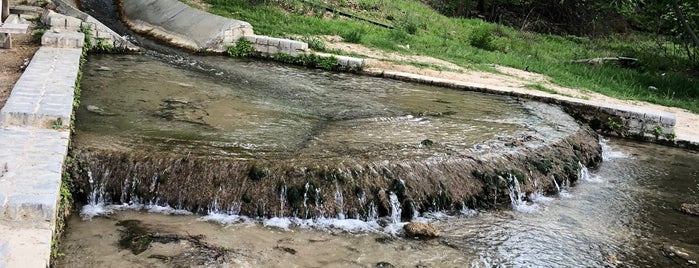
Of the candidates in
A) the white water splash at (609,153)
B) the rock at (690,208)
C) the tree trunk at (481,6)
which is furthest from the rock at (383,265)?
the tree trunk at (481,6)

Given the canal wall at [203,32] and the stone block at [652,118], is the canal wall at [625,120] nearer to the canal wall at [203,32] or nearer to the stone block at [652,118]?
the stone block at [652,118]

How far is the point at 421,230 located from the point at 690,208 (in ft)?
11.7

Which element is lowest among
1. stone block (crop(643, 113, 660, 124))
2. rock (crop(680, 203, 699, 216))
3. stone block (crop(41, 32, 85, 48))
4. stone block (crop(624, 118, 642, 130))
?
rock (crop(680, 203, 699, 216))

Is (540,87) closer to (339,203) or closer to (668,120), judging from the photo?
(668,120)

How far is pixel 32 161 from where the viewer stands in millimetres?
5055

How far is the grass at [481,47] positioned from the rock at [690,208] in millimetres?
5918

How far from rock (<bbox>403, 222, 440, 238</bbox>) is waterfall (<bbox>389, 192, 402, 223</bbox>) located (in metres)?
0.31

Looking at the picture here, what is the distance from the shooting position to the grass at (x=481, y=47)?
14.3 meters

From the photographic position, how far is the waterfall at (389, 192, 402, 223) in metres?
6.24

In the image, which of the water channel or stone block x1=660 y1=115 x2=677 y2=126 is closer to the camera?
the water channel

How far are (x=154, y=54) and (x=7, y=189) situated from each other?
8.05 metres

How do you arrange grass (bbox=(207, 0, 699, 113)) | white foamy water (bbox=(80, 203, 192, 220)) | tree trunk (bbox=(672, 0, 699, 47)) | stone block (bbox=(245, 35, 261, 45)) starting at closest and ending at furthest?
white foamy water (bbox=(80, 203, 192, 220))
stone block (bbox=(245, 35, 261, 45))
grass (bbox=(207, 0, 699, 113))
tree trunk (bbox=(672, 0, 699, 47))

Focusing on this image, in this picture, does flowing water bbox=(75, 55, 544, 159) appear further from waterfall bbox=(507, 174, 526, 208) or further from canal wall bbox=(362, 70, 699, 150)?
canal wall bbox=(362, 70, 699, 150)

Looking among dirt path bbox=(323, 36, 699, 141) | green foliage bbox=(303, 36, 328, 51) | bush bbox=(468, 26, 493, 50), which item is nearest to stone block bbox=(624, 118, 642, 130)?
dirt path bbox=(323, 36, 699, 141)
